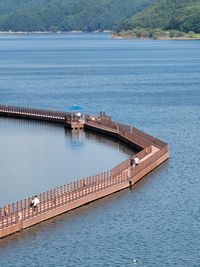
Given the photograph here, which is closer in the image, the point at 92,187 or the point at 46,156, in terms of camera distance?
the point at 92,187

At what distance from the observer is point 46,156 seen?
3408 inches

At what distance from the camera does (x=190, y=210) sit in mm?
63188

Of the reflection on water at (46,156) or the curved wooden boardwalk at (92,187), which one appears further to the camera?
the reflection on water at (46,156)

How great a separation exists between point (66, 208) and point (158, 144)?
80.9 feet

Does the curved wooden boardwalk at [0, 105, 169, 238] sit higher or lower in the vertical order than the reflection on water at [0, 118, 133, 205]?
higher

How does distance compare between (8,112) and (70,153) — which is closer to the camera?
(70,153)

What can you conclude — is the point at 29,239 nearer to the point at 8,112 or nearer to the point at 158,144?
the point at 158,144

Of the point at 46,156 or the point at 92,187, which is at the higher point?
the point at 92,187

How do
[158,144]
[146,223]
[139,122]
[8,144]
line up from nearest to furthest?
[146,223], [158,144], [8,144], [139,122]

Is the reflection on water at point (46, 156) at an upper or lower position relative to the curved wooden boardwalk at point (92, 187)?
lower

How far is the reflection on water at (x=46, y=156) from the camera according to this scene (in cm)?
7288

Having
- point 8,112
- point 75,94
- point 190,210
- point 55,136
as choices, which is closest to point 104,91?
point 75,94

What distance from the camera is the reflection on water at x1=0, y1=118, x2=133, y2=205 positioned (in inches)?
2869

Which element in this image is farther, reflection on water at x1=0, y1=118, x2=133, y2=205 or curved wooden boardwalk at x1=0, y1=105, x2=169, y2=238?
reflection on water at x1=0, y1=118, x2=133, y2=205
